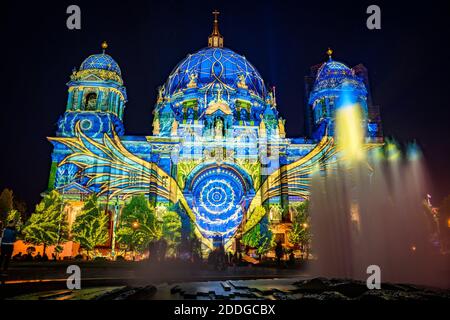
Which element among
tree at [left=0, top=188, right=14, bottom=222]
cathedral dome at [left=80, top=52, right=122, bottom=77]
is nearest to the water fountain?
cathedral dome at [left=80, top=52, right=122, bottom=77]

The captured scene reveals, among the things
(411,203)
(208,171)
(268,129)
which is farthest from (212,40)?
(411,203)

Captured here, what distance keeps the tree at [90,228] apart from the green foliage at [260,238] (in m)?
16.8

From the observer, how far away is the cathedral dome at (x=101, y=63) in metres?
52.9

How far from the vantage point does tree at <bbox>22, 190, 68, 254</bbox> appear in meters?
34.6

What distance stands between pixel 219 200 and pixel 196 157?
7200 millimetres

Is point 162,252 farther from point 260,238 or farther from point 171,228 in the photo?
point 260,238

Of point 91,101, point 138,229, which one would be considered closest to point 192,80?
point 91,101

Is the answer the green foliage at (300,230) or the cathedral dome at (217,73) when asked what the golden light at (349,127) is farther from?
the cathedral dome at (217,73)

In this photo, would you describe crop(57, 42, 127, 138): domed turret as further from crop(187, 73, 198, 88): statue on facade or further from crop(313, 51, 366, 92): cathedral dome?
crop(313, 51, 366, 92): cathedral dome

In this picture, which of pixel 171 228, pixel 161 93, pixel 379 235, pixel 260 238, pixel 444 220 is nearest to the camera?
pixel 379 235

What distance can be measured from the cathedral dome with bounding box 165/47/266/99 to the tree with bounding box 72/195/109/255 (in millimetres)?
32237

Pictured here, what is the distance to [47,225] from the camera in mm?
34875
